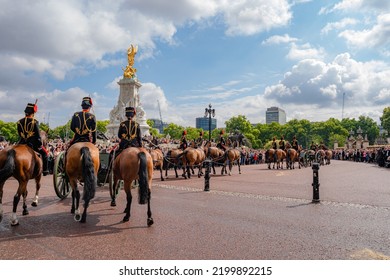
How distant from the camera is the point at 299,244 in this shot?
5.62 meters

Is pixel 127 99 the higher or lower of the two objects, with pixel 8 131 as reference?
higher

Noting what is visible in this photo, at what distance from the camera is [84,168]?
6.92 meters

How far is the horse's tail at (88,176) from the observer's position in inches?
269

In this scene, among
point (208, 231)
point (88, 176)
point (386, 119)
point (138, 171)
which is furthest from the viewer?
point (386, 119)

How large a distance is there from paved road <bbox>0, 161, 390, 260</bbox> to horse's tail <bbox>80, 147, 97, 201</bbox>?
2.31 feet

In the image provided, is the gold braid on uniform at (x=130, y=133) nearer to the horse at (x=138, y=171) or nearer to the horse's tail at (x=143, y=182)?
the horse at (x=138, y=171)

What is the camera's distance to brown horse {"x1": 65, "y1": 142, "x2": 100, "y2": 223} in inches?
271

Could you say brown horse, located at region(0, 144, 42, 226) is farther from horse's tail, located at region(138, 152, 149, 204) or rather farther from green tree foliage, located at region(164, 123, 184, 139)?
green tree foliage, located at region(164, 123, 184, 139)

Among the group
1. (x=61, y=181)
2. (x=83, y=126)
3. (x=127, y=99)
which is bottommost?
(x=61, y=181)

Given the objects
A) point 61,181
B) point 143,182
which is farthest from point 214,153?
point 143,182

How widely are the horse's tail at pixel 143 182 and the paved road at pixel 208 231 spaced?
0.60 meters

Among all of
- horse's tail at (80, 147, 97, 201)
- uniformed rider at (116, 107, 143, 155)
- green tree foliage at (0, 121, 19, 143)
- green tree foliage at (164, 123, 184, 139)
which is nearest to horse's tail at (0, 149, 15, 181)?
horse's tail at (80, 147, 97, 201)

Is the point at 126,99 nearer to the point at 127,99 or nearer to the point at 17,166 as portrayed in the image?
the point at 127,99

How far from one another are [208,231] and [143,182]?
178cm
